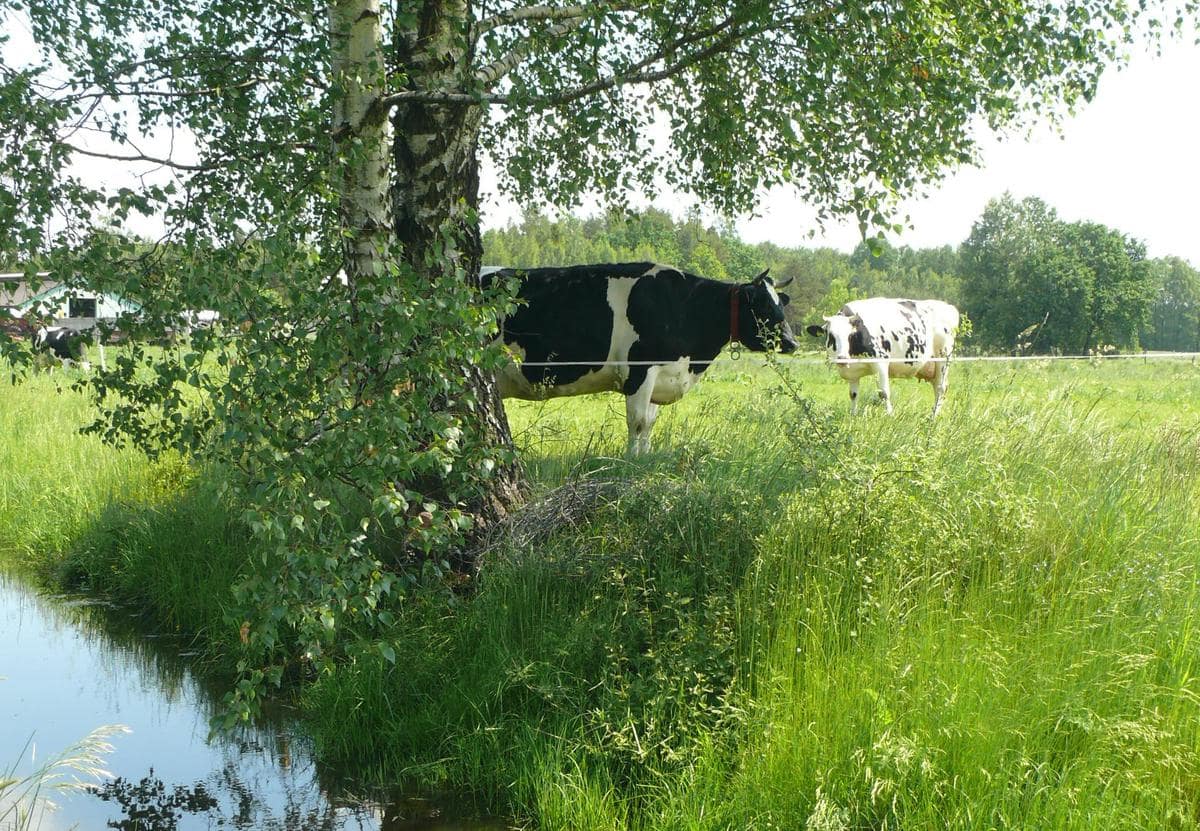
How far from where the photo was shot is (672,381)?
9.18 m

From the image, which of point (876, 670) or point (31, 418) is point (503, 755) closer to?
point (876, 670)

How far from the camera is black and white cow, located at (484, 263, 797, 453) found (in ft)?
29.6

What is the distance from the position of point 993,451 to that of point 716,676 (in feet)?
8.91

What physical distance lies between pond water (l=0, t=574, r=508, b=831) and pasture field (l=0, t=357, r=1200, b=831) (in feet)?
0.80

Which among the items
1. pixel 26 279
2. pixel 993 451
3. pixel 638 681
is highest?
pixel 26 279

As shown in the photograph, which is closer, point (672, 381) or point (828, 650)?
point (828, 650)

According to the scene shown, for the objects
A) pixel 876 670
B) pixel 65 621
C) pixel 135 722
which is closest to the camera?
pixel 876 670

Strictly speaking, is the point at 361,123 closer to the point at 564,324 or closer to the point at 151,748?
the point at 151,748

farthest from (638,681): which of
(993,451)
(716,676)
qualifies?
(993,451)

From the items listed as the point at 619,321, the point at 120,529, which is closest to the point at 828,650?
the point at 619,321

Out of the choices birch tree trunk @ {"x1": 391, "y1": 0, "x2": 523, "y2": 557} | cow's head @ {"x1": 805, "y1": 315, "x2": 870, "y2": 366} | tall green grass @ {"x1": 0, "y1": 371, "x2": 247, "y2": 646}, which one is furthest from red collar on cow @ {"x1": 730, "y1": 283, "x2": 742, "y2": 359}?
cow's head @ {"x1": 805, "y1": 315, "x2": 870, "y2": 366}

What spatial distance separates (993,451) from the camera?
21.2ft

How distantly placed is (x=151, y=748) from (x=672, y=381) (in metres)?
5.06

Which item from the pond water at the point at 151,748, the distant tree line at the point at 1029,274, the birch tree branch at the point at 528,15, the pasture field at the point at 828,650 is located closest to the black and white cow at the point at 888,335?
the pasture field at the point at 828,650
